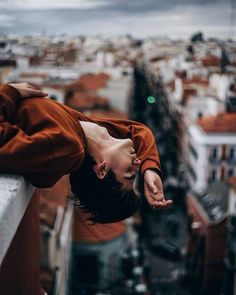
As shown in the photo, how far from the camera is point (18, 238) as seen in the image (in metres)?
2.15

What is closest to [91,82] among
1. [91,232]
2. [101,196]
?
[91,232]

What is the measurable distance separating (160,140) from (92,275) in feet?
115

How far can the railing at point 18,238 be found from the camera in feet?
5.87

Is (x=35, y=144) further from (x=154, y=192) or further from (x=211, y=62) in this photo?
(x=211, y=62)

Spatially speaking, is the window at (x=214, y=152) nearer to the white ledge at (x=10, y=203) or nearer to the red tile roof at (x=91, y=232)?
the red tile roof at (x=91, y=232)

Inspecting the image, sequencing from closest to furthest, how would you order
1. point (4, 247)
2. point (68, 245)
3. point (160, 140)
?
1. point (4, 247)
2. point (68, 245)
3. point (160, 140)

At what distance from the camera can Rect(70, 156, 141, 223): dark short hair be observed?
8.02 ft

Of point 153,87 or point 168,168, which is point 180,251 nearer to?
point 168,168

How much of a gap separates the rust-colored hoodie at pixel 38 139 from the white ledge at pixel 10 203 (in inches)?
2.2

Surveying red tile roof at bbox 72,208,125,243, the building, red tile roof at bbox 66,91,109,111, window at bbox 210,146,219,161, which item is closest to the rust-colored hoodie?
red tile roof at bbox 72,208,125,243

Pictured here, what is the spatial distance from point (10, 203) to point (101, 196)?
69 cm

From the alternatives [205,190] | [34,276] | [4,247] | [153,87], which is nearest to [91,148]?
[34,276]

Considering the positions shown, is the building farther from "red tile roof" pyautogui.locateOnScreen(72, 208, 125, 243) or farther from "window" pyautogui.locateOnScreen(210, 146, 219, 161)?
"red tile roof" pyautogui.locateOnScreen(72, 208, 125, 243)

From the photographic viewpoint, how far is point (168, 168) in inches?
1474
